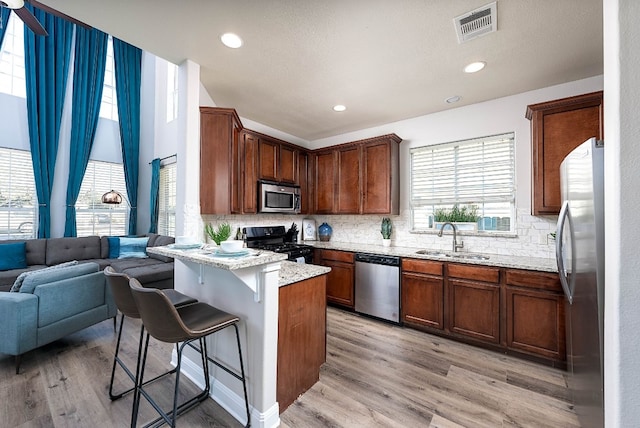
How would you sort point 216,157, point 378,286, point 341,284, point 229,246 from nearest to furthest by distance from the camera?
point 229,246 → point 216,157 → point 378,286 → point 341,284

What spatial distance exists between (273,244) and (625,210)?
345cm

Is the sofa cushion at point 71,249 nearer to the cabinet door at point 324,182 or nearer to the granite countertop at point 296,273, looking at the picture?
the cabinet door at point 324,182

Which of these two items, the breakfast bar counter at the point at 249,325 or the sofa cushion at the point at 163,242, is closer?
the breakfast bar counter at the point at 249,325

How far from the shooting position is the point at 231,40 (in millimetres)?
2047

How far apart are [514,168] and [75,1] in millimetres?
4094

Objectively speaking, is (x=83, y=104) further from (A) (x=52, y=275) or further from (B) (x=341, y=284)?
(B) (x=341, y=284)

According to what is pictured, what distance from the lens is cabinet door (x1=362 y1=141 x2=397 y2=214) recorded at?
11.7 ft

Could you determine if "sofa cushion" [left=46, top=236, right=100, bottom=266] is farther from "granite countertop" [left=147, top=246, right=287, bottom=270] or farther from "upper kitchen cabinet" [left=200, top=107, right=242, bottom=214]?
"granite countertop" [left=147, top=246, right=287, bottom=270]

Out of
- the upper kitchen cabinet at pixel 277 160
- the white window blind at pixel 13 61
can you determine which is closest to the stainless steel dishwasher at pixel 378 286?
the upper kitchen cabinet at pixel 277 160

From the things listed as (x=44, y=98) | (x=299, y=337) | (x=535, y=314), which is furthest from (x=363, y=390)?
(x=44, y=98)

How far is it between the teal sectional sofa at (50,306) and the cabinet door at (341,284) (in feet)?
8.55

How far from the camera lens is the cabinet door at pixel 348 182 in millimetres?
3850

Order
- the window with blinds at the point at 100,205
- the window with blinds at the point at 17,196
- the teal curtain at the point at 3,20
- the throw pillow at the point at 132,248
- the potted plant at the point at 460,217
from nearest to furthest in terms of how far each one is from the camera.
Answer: the potted plant at the point at 460,217 → the teal curtain at the point at 3,20 → the window with blinds at the point at 17,196 → the throw pillow at the point at 132,248 → the window with blinds at the point at 100,205

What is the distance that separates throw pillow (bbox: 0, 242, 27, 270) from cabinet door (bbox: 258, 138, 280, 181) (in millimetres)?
3796
